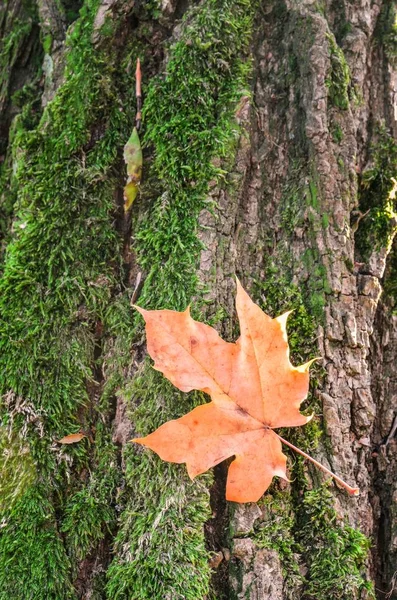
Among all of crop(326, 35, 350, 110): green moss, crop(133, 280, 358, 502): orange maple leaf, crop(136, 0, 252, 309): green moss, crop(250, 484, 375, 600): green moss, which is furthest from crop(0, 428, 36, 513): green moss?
crop(326, 35, 350, 110): green moss

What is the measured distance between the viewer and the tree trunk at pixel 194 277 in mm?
1604

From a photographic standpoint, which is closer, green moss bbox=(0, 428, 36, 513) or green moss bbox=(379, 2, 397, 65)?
green moss bbox=(0, 428, 36, 513)

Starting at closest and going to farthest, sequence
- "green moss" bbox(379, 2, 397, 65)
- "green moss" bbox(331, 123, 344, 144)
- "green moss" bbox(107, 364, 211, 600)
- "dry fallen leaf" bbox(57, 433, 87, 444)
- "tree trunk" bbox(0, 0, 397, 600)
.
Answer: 1. "green moss" bbox(107, 364, 211, 600)
2. "tree trunk" bbox(0, 0, 397, 600)
3. "dry fallen leaf" bbox(57, 433, 87, 444)
4. "green moss" bbox(331, 123, 344, 144)
5. "green moss" bbox(379, 2, 397, 65)

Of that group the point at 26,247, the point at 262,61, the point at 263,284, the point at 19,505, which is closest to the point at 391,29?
the point at 262,61

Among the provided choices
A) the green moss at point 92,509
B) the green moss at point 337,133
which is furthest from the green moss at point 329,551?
the green moss at point 337,133

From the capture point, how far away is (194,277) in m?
1.78

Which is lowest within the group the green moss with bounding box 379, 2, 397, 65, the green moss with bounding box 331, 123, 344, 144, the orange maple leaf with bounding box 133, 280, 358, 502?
the orange maple leaf with bounding box 133, 280, 358, 502

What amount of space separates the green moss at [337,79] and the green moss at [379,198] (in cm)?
24

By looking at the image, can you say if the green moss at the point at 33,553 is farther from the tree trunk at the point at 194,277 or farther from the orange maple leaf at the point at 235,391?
the orange maple leaf at the point at 235,391

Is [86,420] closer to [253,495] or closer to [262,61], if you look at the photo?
[253,495]

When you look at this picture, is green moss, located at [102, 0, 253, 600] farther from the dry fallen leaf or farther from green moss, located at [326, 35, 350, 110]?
green moss, located at [326, 35, 350, 110]

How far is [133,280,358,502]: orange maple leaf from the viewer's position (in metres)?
1.55

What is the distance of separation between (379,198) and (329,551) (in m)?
1.35

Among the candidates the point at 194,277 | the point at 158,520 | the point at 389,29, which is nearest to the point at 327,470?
the point at 158,520
